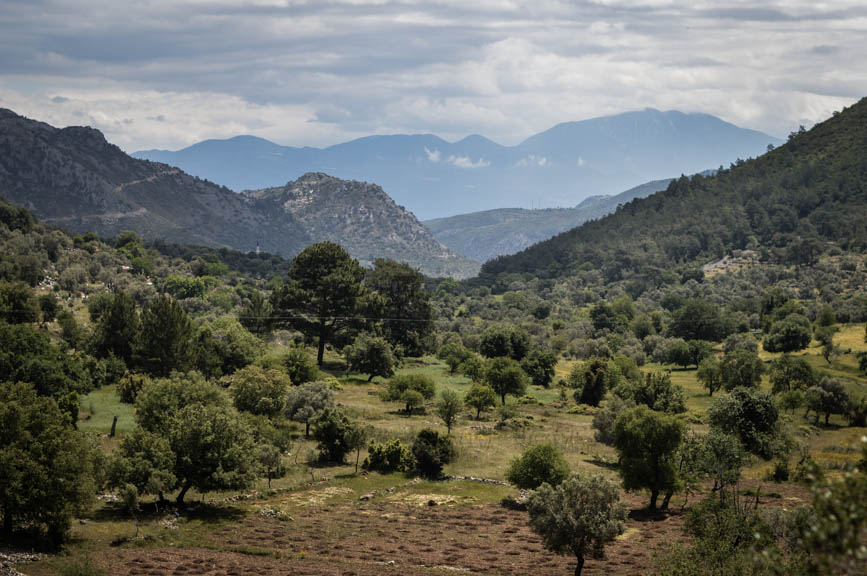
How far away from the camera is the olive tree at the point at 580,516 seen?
1089 inches

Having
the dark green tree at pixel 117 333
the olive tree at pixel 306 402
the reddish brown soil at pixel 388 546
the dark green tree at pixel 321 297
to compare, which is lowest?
the reddish brown soil at pixel 388 546

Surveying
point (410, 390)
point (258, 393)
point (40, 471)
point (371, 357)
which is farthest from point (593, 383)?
point (40, 471)

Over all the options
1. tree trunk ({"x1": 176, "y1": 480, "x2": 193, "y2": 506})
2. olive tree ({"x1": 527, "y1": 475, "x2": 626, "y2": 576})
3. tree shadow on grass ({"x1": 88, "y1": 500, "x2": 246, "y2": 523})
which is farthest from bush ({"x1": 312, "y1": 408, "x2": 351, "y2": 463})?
olive tree ({"x1": 527, "y1": 475, "x2": 626, "y2": 576})

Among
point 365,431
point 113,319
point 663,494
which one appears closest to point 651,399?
point 663,494

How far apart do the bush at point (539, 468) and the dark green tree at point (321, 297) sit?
1625 inches

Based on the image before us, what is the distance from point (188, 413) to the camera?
40.0 metres

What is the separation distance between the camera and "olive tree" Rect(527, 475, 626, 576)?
27.7 m

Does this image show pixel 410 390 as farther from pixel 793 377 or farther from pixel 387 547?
pixel 793 377

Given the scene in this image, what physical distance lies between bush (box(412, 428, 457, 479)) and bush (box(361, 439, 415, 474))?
68 centimetres

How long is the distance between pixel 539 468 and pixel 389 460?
11.2 m

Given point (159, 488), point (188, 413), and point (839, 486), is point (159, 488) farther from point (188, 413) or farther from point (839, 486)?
point (839, 486)

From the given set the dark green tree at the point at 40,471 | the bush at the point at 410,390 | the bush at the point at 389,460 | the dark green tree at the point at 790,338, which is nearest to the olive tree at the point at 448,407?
the bush at the point at 410,390

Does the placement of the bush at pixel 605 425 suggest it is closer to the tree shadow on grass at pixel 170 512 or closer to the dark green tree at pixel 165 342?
the tree shadow on grass at pixel 170 512

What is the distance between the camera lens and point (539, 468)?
44344mm
